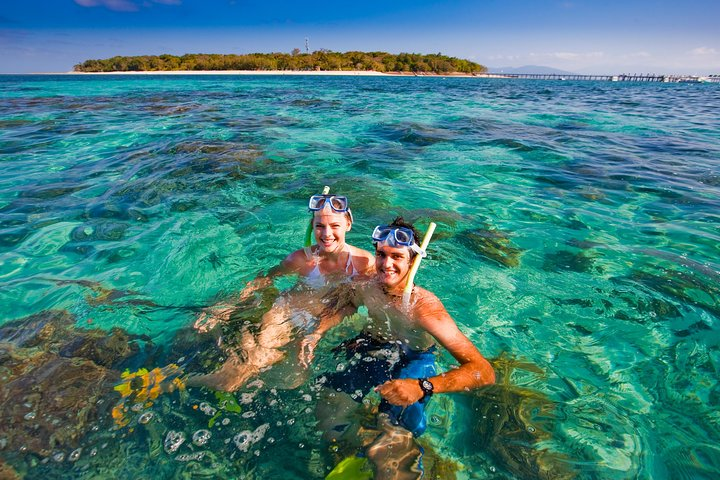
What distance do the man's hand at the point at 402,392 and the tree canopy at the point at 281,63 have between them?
123092mm

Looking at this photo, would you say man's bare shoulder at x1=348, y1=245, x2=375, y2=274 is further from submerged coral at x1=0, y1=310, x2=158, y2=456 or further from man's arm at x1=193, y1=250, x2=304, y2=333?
submerged coral at x1=0, y1=310, x2=158, y2=456

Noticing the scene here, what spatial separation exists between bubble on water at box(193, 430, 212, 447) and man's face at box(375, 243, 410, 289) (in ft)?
6.21

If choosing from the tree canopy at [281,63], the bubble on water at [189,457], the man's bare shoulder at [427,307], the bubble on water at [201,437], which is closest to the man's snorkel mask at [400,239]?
the man's bare shoulder at [427,307]

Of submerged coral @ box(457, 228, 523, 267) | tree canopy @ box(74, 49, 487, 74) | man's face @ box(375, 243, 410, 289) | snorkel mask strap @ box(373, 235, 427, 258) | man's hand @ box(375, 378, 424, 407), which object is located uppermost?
tree canopy @ box(74, 49, 487, 74)

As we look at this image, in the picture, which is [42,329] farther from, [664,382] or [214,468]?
[664,382]

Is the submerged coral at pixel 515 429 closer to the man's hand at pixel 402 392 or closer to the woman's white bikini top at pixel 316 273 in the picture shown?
the man's hand at pixel 402 392

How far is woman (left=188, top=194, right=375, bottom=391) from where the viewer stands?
325 centimetres

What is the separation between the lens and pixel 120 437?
103 inches

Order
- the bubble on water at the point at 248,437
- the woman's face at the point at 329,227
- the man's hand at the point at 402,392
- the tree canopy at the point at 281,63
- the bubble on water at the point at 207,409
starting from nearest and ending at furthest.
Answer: the bubble on water at the point at 248,437, the man's hand at the point at 402,392, the bubble on water at the point at 207,409, the woman's face at the point at 329,227, the tree canopy at the point at 281,63

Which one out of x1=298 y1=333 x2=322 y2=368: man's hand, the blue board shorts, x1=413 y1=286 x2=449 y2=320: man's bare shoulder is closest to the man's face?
x1=413 y1=286 x2=449 y2=320: man's bare shoulder

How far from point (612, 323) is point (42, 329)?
6.10 m

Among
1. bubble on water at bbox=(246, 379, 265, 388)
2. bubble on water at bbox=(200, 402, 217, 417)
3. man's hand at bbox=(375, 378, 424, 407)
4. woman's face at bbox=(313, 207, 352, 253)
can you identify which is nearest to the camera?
man's hand at bbox=(375, 378, 424, 407)

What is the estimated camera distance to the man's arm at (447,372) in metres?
2.72

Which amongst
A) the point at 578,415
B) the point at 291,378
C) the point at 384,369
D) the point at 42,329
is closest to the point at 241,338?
the point at 291,378
